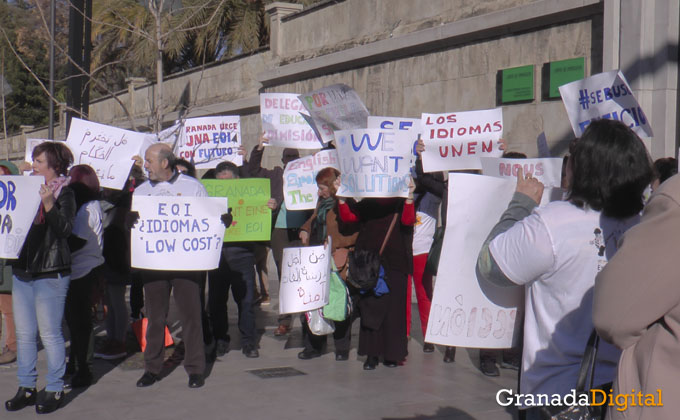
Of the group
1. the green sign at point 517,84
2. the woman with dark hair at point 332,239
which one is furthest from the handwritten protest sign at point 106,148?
the green sign at point 517,84

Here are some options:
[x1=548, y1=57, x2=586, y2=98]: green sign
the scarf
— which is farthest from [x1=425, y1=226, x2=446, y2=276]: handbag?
[x1=548, y1=57, x2=586, y2=98]: green sign

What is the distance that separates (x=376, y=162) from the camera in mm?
6906

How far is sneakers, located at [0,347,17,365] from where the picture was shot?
24.8 ft

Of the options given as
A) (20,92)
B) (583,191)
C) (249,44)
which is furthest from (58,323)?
(20,92)

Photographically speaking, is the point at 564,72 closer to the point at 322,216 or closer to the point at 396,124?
the point at 396,124

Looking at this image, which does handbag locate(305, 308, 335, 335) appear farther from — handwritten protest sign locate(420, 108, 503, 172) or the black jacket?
the black jacket

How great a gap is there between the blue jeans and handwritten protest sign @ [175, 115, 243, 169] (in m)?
3.74

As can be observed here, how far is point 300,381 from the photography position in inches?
275

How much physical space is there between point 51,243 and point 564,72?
21.0 ft

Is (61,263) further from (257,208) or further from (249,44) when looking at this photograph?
(249,44)

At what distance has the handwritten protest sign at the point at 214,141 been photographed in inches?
376

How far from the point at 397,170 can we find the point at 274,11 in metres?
11.0

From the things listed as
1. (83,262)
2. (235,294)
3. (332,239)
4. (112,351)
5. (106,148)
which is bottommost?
(112,351)

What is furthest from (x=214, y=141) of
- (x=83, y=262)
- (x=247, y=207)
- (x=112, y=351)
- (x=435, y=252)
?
(x=435, y=252)
